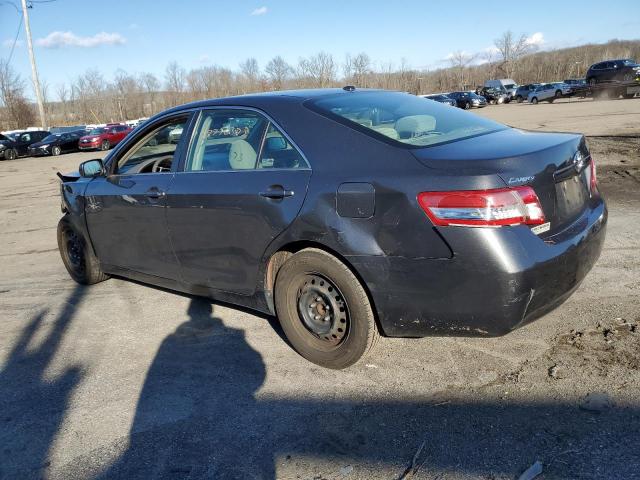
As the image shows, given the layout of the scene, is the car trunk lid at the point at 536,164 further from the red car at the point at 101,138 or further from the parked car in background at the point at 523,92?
the parked car in background at the point at 523,92

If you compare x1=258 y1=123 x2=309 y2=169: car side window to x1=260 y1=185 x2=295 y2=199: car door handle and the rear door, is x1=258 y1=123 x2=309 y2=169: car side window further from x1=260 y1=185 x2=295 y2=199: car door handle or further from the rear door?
x1=260 y1=185 x2=295 y2=199: car door handle

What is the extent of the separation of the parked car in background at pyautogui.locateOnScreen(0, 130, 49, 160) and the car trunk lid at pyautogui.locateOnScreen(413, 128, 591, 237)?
32537mm

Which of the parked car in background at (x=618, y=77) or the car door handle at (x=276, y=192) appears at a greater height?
the parked car in background at (x=618, y=77)

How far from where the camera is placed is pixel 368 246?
297 centimetres

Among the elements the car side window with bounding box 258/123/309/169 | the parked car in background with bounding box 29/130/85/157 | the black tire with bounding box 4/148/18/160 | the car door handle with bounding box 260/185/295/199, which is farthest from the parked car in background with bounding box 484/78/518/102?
the car door handle with bounding box 260/185/295/199

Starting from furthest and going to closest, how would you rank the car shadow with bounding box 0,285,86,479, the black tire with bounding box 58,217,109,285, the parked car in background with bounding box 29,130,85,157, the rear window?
the parked car in background with bounding box 29,130,85,157 → the black tire with bounding box 58,217,109,285 → the rear window → the car shadow with bounding box 0,285,86,479

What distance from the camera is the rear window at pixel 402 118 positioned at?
10.7ft

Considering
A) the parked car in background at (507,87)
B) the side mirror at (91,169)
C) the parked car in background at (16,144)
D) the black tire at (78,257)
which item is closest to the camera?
the side mirror at (91,169)

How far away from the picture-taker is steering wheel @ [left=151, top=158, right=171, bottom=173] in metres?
4.45

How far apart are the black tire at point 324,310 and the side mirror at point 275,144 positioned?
2.34 ft

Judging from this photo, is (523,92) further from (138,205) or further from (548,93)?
(138,205)

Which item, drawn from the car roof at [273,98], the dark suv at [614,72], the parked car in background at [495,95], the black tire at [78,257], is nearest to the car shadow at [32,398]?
the black tire at [78,257]

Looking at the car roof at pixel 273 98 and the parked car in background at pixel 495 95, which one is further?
the parked car in background at pixel 495 95

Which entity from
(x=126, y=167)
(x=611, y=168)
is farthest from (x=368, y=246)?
(x=611, y=168)
